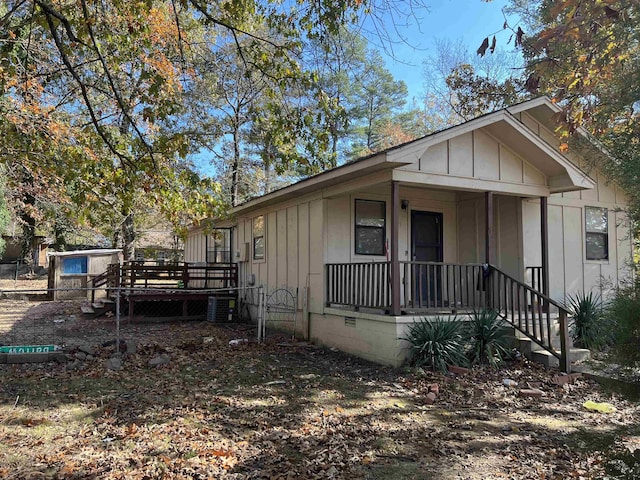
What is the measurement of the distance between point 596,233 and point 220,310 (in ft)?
31.3

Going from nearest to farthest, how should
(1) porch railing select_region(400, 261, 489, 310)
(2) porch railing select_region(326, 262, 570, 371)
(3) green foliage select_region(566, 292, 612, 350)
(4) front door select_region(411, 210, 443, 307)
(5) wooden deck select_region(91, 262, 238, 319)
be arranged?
(2) porch railing select_region(326, 262, 570, 371)
(1) porch railing select_region(400, 261, 489, 310)
(3) green foliage select_region(566, 292, 612, 350)
(4) front door select_region(411, 210, 443, 307)
(5) wooden deck select_region(91, 262, 238, 319)

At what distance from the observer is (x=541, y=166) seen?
9148mm

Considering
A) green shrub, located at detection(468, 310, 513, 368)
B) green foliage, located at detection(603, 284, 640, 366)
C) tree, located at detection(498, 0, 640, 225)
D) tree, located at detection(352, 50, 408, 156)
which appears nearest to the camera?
green foliage, located at detection(603, 284, 640, 366)

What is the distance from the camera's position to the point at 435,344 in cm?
730

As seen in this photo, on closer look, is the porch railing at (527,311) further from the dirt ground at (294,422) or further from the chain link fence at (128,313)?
the chain link fence at (128,313)

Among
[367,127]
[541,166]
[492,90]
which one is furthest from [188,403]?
[367,127]

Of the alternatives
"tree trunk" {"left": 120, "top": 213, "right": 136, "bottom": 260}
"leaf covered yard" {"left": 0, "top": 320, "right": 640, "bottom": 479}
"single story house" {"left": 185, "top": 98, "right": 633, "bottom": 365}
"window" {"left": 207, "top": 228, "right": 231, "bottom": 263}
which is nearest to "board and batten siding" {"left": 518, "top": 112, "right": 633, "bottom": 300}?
"single story house" {"left": 185, "top": 98, "right": 633, "bottom": 365}

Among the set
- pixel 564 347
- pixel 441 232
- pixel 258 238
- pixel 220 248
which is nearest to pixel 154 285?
pixel 220 248

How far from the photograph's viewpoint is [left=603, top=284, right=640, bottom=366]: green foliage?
9.89 ft

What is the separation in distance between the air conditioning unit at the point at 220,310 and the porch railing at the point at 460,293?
460 cm

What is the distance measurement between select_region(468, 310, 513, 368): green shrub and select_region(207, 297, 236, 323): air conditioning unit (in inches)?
276

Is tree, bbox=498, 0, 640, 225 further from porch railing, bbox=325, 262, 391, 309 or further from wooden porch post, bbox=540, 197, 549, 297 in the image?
porch railing, bbox=325, 262, 391, 309

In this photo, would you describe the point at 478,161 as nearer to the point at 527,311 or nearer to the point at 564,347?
the point at 527,311

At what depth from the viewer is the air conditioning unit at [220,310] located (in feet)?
42.0
